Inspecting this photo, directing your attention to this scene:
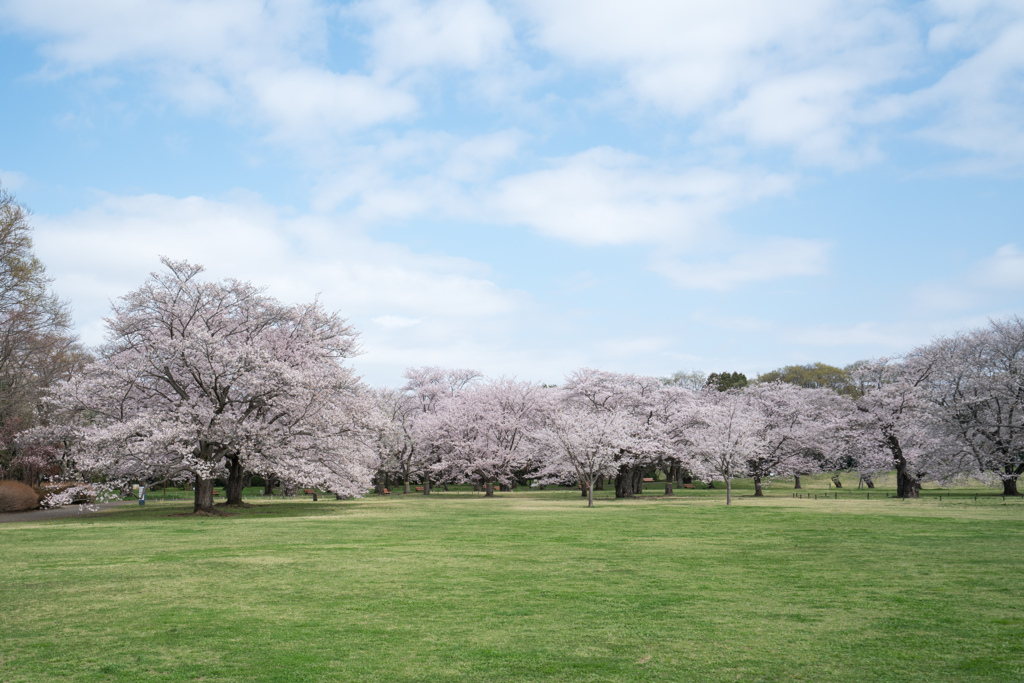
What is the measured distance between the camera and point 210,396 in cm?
3281

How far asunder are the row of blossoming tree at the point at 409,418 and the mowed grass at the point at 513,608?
40.7 feet

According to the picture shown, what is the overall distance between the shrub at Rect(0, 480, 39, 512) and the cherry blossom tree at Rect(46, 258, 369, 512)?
13.1ft

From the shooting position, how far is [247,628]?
343 inches

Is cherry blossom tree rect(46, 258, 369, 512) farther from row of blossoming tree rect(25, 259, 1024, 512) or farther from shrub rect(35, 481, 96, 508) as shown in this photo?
shrub rect(35, 481, 96, 508)

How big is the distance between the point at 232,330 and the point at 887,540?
1224 inches

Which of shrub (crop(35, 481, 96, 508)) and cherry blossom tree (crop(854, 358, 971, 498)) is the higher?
cherry blossom tree (crop(854, 358, 971, 498))

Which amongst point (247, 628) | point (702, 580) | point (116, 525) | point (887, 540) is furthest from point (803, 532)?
point (116, 525)

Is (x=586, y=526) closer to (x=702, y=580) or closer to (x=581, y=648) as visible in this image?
(x=702, y=580)

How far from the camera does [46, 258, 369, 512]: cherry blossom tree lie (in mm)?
30781

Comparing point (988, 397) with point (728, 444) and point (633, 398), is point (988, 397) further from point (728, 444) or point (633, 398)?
point (633, 398)

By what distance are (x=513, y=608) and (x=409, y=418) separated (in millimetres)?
58830

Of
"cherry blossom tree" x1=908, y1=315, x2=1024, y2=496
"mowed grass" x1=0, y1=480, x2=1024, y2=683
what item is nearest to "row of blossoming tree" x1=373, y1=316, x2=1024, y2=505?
Result: "cherry blossom tree" x1=908, y1=315, x2=1024, y2=496

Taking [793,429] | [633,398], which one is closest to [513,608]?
[633,398]

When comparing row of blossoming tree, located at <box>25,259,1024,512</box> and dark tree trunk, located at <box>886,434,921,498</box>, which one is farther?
dark tree trunk, located at <box>886,434,921,498</box>
